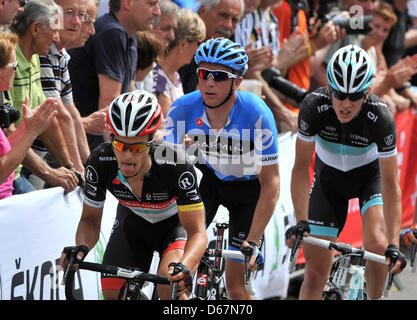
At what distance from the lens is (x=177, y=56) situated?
8.34m

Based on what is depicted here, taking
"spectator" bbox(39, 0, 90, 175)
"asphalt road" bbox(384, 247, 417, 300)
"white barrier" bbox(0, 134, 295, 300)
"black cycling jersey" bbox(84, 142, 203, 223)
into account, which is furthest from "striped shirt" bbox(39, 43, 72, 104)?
"asphalt road" bbox(384, 247, 417, 300)

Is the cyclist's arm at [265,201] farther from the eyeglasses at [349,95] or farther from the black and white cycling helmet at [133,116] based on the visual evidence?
the black and white cycling helmet at [133,116]

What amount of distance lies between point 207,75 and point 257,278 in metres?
2.81

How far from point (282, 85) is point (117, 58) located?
3.06 meters

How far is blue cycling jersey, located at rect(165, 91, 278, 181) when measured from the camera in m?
6.42

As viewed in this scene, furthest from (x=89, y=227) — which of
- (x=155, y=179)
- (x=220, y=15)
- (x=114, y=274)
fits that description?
(x=220, y=15)

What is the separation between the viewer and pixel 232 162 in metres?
6.72

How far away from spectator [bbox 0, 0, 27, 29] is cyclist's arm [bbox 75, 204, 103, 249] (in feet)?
6.08

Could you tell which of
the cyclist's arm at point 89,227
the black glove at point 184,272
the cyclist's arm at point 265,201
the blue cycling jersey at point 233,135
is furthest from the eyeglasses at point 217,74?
the black glove at point 184,272

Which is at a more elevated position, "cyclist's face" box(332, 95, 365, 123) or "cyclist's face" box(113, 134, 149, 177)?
"cyclist's face" box(113, 134, 149, 177)

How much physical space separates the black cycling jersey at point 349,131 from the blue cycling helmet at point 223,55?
3.01 feet

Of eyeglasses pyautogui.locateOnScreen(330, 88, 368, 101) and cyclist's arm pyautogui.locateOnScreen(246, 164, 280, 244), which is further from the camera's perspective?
eyeglasses pyautogui.locateOnScreen(330, 88, 368, 101)

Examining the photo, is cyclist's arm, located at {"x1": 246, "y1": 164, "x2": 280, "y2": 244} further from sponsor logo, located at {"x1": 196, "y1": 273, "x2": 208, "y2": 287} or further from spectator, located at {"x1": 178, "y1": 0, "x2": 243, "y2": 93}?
spectator, located at {"x1": 178, "y1": 0, "x2": 243, "y2": 93}

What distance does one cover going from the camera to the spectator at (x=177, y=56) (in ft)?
27.1
